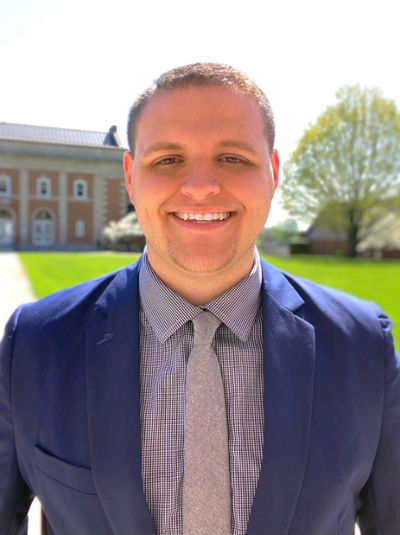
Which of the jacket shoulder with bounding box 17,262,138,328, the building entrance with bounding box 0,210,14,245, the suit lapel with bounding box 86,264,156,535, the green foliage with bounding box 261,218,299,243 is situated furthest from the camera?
the green foliage with bounding box 261,218,299,243

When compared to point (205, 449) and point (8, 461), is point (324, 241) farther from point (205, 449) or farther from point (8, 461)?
point (8, 461)

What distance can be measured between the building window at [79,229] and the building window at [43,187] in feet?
0.61

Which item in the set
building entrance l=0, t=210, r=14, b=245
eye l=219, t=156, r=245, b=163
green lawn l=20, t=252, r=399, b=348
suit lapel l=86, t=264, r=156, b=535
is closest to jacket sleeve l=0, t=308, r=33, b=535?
suit lapel l=86, t=264, r=156, b=535

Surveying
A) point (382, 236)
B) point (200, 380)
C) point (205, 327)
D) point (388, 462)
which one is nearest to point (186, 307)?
point (205, 327)

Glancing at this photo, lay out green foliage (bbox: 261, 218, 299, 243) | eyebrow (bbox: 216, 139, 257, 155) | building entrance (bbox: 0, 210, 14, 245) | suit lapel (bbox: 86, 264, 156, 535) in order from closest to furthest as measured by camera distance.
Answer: suit lapel (bbox: 86, 264, 156, 535) < eyebrow (bbox: 216, 139, 257, 155) < building entrance (bbox: 0, 210, 14, 245) < green foliage (bbox: 261, 218, 299, 243)

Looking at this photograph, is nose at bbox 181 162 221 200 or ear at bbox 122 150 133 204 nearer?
nose at bbox 181 162 221 200

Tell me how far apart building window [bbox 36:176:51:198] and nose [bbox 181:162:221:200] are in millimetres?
942

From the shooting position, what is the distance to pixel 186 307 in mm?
1239

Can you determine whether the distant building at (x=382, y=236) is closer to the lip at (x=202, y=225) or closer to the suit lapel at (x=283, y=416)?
the suit lapel at (x=283, y=416)

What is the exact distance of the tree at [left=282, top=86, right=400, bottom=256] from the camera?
5.74 ft

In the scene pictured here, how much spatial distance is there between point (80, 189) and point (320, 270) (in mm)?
1251

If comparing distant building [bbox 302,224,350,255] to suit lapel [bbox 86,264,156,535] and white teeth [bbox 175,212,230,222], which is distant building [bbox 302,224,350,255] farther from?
suit lapel [bbox 86,264,156,535]

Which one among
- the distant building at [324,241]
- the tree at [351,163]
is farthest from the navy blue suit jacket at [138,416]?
the tree at [351,163]

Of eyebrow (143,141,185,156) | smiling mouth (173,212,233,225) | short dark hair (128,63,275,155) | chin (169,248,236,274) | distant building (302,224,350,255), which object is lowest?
chin (169,248,236,274)
